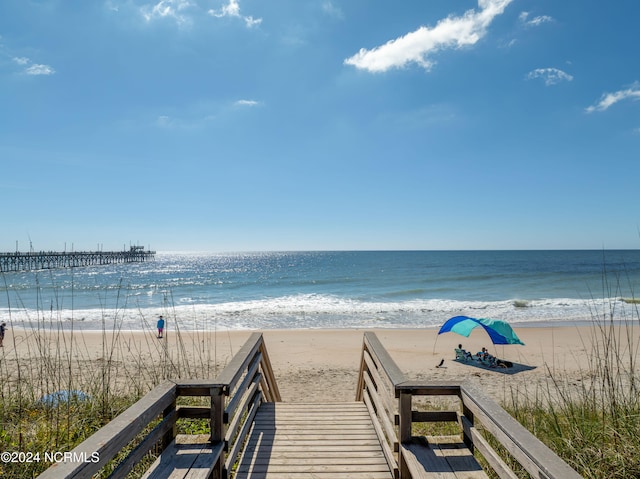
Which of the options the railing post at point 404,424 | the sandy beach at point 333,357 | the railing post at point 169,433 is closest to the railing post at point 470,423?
the railing post at point 404,424

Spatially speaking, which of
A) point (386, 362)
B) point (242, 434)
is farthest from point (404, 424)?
point (242, 434)

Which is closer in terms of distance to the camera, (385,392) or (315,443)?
(385,392)

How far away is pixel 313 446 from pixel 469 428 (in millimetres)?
1613

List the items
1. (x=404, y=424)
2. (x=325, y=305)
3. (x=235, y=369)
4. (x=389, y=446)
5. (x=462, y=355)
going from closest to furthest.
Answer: (x=404, y=424) → (x=235, y=369) → (x=389, y=446) → (x=462, y=355) → (x=325, y=305)

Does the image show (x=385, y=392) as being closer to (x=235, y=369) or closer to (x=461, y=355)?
(x=235, y=369)

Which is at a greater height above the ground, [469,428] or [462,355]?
[469,428]

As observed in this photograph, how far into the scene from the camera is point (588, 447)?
312cm

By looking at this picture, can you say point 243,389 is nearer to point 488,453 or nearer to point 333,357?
point 488,453

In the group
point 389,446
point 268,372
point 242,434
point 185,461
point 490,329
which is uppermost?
point 185,461

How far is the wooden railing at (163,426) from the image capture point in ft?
5.54

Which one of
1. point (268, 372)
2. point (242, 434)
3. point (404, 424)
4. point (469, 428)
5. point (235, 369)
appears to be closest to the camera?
point (469, 428)

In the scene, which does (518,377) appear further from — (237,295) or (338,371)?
(237,295)

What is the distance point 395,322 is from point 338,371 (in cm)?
967

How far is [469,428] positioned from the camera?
8.95ft
